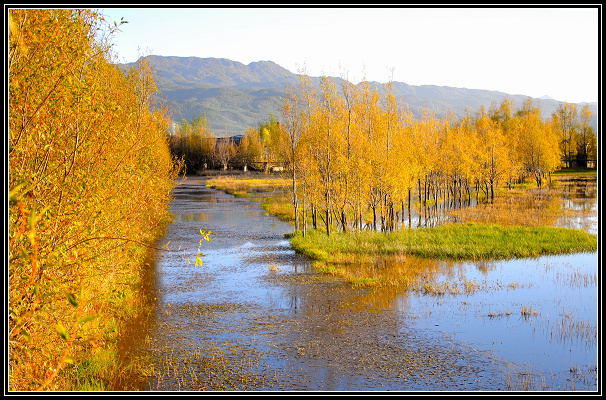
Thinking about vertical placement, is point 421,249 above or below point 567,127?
below

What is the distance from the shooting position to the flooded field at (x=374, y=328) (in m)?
11.3

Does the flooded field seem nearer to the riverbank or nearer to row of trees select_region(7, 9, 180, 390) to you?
the riverbank

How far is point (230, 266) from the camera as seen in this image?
2406 centimetres

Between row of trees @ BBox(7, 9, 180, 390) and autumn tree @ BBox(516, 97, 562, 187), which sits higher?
autumn tree @ BBox(516, 97, 562, 187)

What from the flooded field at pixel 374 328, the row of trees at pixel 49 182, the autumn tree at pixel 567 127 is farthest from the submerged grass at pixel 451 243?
the autumn tree at pixel 567 127

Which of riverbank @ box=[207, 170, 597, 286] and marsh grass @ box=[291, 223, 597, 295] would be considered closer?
marsh grass @ box=[291, 223, 597, 295]

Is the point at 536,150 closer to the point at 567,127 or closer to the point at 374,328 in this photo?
the point at 567,127

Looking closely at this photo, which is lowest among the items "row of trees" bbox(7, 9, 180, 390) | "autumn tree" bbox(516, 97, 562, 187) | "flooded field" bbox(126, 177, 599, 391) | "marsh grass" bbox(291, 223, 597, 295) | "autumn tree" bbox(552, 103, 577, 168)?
"flooded field" bbox(126, 177, 599, 391)

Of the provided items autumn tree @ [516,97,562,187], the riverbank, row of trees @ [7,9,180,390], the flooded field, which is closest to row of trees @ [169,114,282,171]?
autumn tree @ [516,97,562,187]

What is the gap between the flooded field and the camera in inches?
446

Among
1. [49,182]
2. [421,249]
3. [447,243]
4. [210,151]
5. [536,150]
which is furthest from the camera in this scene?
→ [210,151]

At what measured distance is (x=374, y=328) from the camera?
48.4ft

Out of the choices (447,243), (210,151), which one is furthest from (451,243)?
(210,151)

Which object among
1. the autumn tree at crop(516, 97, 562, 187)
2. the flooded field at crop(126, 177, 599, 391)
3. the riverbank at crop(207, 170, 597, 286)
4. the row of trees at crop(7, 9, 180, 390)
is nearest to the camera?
the row of trees at crop(7, 9, 180, 390)
